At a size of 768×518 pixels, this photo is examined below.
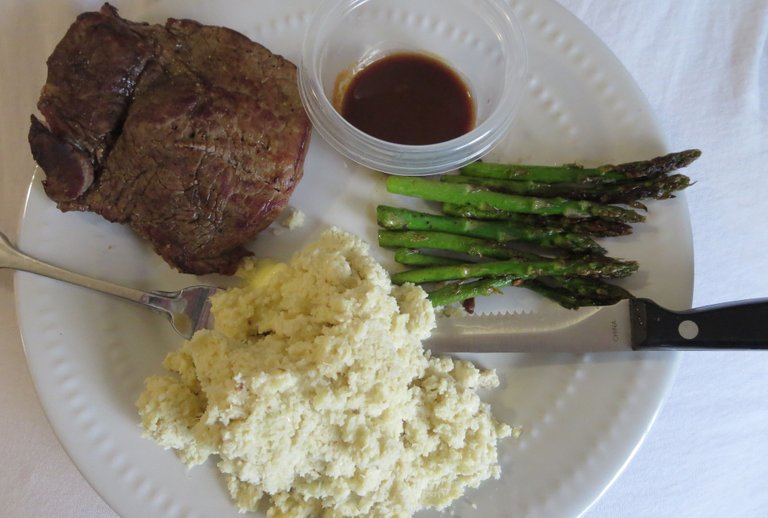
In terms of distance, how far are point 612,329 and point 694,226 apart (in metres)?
1.06

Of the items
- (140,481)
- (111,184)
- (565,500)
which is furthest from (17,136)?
(565,500)

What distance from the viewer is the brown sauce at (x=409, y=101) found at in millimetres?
2934

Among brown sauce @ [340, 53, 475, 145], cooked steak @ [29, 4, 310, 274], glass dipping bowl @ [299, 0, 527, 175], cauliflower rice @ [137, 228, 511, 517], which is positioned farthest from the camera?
brown sauce @ [340, 53, 475, 145]

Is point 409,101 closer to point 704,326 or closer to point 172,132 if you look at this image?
point 172,132

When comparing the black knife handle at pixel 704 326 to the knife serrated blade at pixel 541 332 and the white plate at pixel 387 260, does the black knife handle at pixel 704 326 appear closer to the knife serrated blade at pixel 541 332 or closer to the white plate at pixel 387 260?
the knife serrated blade at pixel 541 332

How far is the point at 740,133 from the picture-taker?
3.23 metres

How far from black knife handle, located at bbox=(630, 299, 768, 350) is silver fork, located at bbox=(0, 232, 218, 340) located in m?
2.13

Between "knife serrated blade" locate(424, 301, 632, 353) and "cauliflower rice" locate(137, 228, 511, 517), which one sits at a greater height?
"knife serrated blade" locate(424, 301, 632, 353)

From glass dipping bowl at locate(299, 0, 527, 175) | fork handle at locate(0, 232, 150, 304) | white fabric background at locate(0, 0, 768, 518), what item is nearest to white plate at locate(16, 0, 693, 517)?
fork handle at locate(0, 232, 150, 304)

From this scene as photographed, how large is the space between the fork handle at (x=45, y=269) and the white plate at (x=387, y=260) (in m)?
0.06

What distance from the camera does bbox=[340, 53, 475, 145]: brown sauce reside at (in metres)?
2.93

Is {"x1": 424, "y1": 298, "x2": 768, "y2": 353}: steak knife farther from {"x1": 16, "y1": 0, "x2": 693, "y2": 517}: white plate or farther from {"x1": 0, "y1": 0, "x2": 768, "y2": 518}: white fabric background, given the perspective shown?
{"x1": 0, "y1": 0, "x2": 768, "y2": 518}: white fabric background

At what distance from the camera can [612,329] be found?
8.58ft

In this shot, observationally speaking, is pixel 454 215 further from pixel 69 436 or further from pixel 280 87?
pixel 69 436
